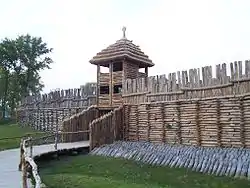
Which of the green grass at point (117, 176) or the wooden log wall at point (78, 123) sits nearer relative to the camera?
the green grass at point (117, 176)

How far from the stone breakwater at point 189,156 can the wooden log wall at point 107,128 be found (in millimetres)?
663

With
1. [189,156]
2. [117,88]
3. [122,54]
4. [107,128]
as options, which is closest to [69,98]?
[117,88]

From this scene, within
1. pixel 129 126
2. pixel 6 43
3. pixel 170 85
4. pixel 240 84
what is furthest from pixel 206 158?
pixel 6 43

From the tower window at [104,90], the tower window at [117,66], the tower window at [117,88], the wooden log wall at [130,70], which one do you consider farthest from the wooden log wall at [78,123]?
the tower window at [117,66]

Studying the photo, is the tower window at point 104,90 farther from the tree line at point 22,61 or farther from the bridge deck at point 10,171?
the tree line at point 22,61

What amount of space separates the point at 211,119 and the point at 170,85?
306cm

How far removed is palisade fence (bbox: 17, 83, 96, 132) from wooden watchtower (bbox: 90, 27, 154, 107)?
1562 millimetres

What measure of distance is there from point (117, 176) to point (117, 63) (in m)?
11.9

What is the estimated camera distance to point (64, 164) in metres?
15.4

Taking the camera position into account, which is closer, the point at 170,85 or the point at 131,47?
the point at 170,85

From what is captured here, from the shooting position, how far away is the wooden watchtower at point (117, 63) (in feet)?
71.5

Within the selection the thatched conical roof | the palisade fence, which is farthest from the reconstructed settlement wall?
the palisade fence

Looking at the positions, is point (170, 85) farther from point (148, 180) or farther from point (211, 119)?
point (148, 180)

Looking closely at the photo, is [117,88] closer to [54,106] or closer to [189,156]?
[54,106]
